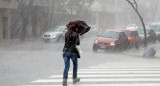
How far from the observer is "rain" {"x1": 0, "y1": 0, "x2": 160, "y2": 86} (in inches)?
423

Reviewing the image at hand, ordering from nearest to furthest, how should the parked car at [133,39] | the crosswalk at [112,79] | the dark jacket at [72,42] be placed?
1. the dark jacket at [72,42]
2. the crosswalk at [112,79]
3. the parked car at [133,39]

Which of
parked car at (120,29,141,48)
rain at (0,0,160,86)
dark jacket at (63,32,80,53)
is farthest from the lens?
parked car at (120,29,141,48)

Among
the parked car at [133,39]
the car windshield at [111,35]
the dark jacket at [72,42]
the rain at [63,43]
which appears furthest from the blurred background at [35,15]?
the dark jacket at [72,42]

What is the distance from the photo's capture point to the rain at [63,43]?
10.8 m

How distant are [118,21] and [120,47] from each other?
6563cm

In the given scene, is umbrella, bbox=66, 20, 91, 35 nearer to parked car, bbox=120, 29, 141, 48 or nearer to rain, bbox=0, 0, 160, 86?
rain, bbox=0, 0, 160, 86

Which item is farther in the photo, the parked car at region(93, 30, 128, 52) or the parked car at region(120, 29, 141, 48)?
the parked car at region(120, 29, 141, 48)

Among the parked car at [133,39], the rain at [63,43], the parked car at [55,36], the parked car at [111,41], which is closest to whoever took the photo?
the rain at [63,43]

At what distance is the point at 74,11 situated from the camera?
51844mm

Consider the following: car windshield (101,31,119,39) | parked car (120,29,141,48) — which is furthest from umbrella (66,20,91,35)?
parked car (120,29,141,48)

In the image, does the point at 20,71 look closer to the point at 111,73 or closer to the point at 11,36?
the point at 111,73

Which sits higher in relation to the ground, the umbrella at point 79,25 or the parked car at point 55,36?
the umbrella at point 79,25

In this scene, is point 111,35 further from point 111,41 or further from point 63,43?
point 63,43

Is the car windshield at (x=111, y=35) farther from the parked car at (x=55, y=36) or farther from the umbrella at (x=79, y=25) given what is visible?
the umbrella at (x=79, y=25)
